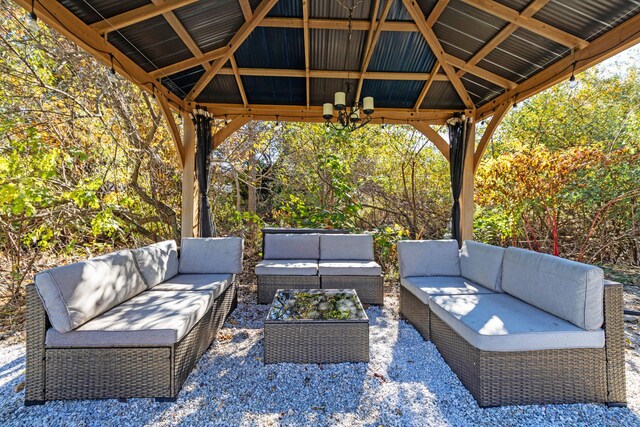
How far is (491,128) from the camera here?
15.0ft

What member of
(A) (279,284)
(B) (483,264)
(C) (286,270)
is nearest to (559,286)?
(B) (483,264)

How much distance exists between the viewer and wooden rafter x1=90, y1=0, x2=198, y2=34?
8.85 feet

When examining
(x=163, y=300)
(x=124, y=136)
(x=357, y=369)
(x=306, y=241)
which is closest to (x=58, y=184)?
(x=124, y=136)

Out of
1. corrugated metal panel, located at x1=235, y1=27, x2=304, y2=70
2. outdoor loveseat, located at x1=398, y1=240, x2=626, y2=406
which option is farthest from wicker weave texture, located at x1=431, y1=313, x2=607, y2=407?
corrugated metal panel, located at x1=235, y1=27, x2=304, y2=70

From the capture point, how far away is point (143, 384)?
1.94m

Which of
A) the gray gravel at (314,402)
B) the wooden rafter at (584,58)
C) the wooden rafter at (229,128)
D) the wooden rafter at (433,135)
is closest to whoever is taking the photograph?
the gray gravel at (314,402)

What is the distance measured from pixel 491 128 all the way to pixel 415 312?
3.20 m

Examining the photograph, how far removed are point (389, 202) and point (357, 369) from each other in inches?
207

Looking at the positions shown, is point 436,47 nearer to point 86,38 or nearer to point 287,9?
point 287,9

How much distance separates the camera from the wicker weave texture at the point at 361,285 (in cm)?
375

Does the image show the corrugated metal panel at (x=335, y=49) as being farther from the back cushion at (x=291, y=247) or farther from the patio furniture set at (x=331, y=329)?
the patio furniture set at (x=331, y=329)

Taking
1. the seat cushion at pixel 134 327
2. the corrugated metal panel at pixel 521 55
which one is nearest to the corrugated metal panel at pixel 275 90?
the corrugated metal panel at pixel 521 55

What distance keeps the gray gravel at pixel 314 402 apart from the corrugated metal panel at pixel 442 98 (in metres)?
3.80

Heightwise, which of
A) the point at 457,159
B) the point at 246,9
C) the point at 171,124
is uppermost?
the point at 246,9
